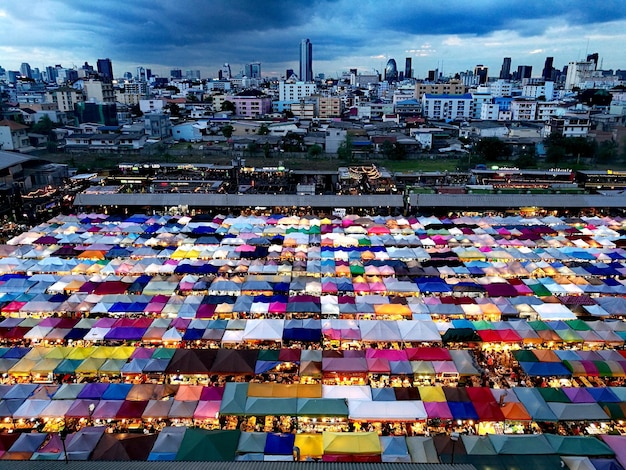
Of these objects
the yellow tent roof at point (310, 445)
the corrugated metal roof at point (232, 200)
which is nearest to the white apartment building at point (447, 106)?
the corrugated metal roof at point (232, 200)

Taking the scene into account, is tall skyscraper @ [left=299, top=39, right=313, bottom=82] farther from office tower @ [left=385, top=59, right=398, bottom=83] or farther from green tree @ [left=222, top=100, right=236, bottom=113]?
green tree @ [left=222, top=100, right=236, bottom=113]

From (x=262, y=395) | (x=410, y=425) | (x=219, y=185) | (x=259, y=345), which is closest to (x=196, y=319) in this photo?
(x=259, y=345)

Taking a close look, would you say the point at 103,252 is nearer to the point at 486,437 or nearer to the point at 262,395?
the point at 262,395

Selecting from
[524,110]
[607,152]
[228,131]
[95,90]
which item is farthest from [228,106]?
[607,152]

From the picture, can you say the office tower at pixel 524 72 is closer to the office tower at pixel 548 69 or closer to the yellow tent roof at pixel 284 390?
the office tower at pixel 548 69

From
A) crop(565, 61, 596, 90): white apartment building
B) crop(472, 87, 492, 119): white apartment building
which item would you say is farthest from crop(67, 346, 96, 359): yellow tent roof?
crop(565, 61, 596, 90): white apartment building
